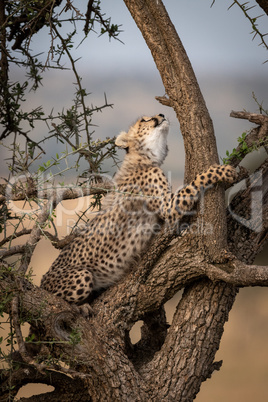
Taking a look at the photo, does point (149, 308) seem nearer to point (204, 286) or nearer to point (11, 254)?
point (204, 286)

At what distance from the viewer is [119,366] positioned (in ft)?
12.4

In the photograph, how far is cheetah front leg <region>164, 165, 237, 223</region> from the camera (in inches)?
151

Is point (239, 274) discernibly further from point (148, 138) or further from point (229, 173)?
point (148, 138)

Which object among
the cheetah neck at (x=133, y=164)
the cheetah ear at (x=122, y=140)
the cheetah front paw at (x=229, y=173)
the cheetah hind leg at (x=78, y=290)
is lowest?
the cheetah hind leg at (x=78, y=290)

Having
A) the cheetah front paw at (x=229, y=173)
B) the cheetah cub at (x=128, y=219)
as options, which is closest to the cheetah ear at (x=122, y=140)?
the cheetah cub at (x=128, y=219)

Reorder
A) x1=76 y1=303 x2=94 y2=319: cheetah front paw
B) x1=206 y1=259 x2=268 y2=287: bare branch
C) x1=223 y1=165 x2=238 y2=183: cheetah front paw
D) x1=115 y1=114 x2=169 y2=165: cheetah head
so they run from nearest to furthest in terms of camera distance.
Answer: x1=206 y1=259 x2=268 y2=287: bare branch
x1=223 y1=165 x2=238 y2=183: cheetah front paw
x1=76 y1=303 x2=94 y2=319: cheetah front paw
x1=115 y1=114 x2=169 y2=165: cheetah head

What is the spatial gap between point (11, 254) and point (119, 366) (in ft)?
3.71

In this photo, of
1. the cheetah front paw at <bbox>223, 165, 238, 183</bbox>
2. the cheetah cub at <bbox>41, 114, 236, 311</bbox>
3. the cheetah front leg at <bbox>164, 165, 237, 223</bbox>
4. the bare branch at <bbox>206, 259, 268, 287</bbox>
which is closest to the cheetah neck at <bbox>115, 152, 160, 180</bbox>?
the cheetah cub at <bbox>41, 114, 236, 311</bbox>

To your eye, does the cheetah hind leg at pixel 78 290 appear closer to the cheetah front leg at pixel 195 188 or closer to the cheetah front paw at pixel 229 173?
the cheetah front leg at pixel 195 188

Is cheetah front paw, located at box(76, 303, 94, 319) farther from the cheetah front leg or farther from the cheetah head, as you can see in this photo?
the cheetah head

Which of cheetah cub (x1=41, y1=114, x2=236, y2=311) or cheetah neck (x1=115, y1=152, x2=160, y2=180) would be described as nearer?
cheetah cub (x1=41, y1=114, x2=236, y2=311)

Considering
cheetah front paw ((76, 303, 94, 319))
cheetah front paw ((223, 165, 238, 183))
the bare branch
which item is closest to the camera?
the bare branch

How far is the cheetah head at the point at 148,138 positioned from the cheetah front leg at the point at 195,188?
691 millimetres

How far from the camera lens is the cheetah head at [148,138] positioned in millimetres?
4520
